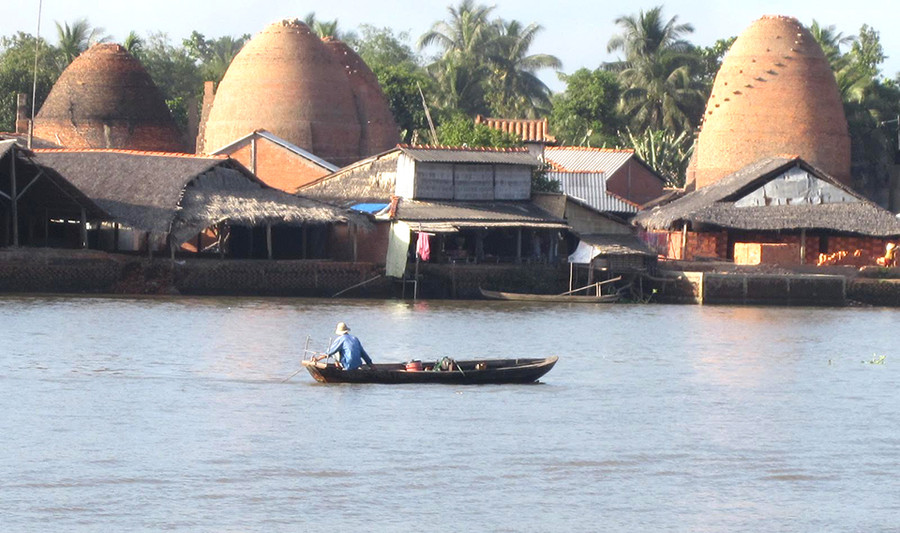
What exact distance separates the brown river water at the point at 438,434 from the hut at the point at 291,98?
18.0 m

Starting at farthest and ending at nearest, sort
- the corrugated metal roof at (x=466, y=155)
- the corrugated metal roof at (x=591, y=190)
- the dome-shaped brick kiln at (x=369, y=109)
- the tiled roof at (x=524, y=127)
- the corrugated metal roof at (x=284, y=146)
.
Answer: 1. the tiled roof at (x=524, y=127)
2. the dome-shaped brick kiln at (x=369, y=109)
3. the corrugated metal roof at (x=591, y=190)
4. the corrugated metal roof at (x=284, y=146)
5. the corrugated metal roof at (x=466, y=155)

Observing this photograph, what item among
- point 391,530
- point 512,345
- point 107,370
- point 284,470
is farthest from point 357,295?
point 391,530

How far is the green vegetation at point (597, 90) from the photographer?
54906 mm

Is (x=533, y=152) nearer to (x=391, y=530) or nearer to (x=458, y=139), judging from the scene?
(x=458, y=139)

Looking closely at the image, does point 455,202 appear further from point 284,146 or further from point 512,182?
point 284,146

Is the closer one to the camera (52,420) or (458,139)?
(52,420)

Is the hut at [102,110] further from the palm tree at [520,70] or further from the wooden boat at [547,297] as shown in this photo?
the palm tree at [520,70]

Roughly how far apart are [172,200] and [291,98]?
11923 mm

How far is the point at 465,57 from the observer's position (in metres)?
70.2

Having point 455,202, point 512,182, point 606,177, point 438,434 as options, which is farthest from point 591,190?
point 438,434

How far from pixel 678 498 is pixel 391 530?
2.97 metres

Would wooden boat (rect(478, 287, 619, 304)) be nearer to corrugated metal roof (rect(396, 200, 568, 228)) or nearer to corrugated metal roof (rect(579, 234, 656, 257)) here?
corrugated metal roof (rect(579, 234, 656, 257))

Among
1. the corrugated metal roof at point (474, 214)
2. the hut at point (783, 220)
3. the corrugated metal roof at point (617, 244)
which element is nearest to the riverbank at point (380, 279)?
the corrugated metal roof at point (617, 244)

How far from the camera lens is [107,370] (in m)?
22.7
